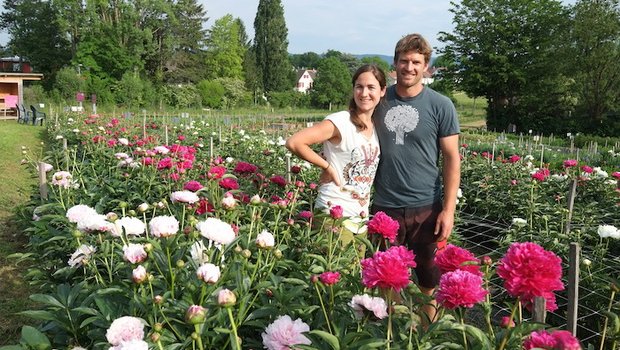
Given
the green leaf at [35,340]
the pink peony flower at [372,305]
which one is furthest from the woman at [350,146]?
the green leaf at [35,340]

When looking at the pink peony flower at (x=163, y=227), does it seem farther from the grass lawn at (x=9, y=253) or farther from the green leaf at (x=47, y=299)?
the grass lawn at (x=9, y=253)

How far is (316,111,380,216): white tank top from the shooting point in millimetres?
2152

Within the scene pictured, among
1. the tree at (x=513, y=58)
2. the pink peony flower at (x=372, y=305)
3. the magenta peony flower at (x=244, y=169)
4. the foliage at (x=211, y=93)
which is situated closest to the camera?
the pink peony flower at (x=372, y=305)

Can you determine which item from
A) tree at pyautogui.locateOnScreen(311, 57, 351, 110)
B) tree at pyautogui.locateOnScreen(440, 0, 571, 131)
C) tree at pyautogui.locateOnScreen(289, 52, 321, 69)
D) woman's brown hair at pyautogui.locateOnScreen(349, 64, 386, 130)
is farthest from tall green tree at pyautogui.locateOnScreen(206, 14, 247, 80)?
tree at pyautogui.locateOnScreen(289, 52, 321, 69)

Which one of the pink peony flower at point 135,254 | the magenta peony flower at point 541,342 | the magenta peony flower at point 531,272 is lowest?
the magenta peony flower at point 541,342

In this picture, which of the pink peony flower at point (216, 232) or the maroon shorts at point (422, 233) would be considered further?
the maroon shorts at point (422, 233)

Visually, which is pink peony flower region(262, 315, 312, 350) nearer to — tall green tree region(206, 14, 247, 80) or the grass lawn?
the grass lawn

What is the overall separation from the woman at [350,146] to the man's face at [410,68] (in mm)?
88

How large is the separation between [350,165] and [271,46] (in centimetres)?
4248

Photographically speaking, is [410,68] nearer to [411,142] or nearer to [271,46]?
[411,142]

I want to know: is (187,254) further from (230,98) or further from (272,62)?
(272,62)

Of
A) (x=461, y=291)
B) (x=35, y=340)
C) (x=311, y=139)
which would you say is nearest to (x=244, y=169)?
(x=311, y=139)

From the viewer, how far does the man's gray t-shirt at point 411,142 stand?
214cm

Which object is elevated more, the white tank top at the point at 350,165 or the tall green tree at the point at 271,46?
the tall green tree at the point at 271,46
